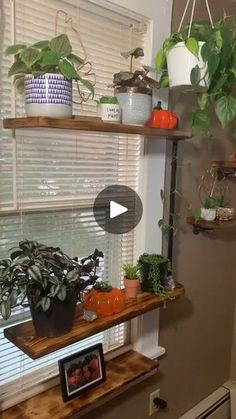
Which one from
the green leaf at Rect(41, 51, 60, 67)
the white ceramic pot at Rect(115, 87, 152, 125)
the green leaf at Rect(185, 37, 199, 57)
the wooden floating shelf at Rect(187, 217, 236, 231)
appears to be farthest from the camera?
the wooden floating shelf at Rect(187, 217, 236, 231)

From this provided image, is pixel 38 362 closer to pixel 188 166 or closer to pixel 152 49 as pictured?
pixel 188 166

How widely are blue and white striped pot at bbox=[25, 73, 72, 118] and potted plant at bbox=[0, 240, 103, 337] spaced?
0.38m

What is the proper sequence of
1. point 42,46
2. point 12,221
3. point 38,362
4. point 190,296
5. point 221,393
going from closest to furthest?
1. point 42,46
2. point 12,221
3. point 38,362
4. point 190,296
5. point 221,393

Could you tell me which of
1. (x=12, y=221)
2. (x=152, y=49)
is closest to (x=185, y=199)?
(x=152, y=49)

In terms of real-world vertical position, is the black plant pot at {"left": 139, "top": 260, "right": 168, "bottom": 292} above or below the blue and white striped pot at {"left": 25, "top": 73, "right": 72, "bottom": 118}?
below

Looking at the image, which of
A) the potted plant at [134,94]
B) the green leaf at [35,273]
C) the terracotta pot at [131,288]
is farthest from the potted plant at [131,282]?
the potted plant at [134,94]

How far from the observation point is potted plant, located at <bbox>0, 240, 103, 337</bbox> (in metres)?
0.94

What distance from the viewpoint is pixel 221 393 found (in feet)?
6.65

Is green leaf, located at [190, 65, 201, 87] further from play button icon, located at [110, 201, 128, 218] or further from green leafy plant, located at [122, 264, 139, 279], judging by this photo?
green leafy plant, located at [122, 264, 139, 279]

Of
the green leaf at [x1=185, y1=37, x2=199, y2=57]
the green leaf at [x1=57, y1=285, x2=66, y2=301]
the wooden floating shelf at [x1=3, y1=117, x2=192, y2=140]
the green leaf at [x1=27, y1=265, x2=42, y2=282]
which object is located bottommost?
the green leaf at [x1=57, y1=285, x2=66, y2=301]

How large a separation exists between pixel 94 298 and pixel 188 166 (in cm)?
76

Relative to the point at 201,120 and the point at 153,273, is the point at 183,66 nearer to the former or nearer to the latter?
the point at 201,120

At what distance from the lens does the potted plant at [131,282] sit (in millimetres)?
1294

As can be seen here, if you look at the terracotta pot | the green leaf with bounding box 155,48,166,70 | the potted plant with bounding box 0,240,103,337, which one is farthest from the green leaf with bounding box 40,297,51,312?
the green leaf with bounding box 155,48,166,70
